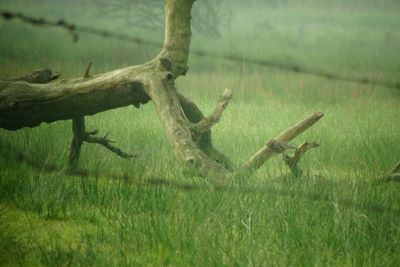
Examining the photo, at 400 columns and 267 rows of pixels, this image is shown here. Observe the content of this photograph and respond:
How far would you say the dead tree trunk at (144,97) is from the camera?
5504 millimetres

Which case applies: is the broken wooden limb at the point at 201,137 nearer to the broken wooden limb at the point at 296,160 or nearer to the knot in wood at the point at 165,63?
the knot in wood at the point at 165,63

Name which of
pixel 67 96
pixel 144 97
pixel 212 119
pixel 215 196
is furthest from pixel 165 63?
pixel 215 196

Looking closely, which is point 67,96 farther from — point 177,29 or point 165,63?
point 177,29

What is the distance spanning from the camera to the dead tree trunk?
5504 millimetres

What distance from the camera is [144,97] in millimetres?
5891

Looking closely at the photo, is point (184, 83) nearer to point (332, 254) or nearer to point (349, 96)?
point (349, 96)

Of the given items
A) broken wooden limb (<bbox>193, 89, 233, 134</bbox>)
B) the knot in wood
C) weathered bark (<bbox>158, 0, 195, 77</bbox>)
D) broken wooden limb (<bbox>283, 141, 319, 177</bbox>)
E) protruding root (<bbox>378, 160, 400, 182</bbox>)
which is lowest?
protruding root (<bbox>378, 160, 400, 182</bbox>)

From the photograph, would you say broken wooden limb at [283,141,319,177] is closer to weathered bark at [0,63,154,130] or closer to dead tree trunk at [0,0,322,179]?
dead tree trunk at [0,0,322,179]

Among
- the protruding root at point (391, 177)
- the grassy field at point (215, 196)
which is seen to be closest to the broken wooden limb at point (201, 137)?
the grassy field at point (215, 196)

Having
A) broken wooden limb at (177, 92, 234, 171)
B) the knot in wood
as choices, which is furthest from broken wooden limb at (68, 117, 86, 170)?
the knot in wood

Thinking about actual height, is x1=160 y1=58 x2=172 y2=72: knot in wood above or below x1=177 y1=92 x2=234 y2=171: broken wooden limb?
above

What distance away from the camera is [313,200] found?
4629 mm

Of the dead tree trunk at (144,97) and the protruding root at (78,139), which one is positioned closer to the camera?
the dead tree trunk at (144,97)

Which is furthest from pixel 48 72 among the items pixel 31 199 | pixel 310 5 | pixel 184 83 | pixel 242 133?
pixel 310 5
